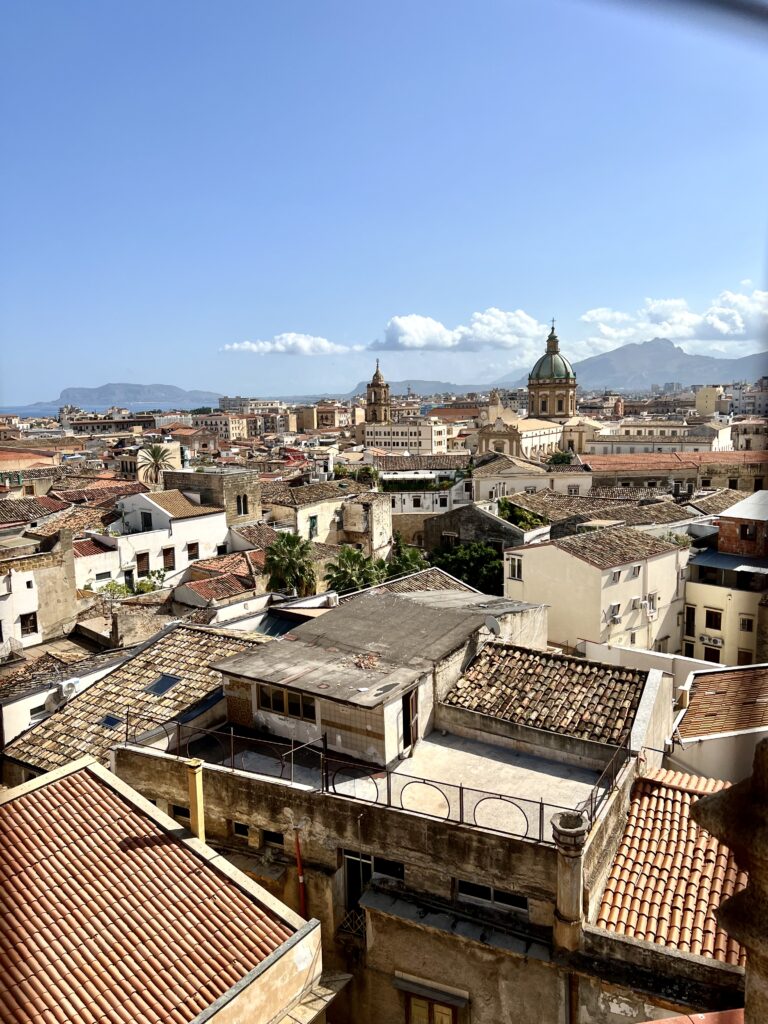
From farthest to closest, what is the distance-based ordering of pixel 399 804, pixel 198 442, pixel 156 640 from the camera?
pixel 198 442, pixel 156 640, pixel 399 804

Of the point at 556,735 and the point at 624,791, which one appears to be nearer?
the point at 624,791

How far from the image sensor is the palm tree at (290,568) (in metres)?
15.3

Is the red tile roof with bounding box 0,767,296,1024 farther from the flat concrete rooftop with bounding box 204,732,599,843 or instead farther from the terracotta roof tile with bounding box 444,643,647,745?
the terracotta roof tile with bounding box 444,643,647,745

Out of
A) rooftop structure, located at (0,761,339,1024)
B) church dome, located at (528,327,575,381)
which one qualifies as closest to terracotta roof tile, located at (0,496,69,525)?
rooftop structure, located at (0,761,339,1024)

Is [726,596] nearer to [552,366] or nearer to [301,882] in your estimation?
[301,882]

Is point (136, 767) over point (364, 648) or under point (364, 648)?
under

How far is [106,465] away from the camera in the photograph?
1426 inches

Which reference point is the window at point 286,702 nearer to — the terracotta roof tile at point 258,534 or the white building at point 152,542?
the white building at point 152,542

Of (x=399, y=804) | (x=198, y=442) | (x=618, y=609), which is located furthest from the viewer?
(x=198, y=442)

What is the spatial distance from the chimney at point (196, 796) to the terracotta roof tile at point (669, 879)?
8.91 feet

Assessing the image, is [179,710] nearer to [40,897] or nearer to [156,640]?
[156,640]

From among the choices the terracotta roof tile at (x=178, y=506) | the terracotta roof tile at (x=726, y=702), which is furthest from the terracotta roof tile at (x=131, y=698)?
the terracotta roof tile at (x=178, y=506)

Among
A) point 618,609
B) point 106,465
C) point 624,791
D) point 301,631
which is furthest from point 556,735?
point 106,465

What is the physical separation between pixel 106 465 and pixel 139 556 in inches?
839
